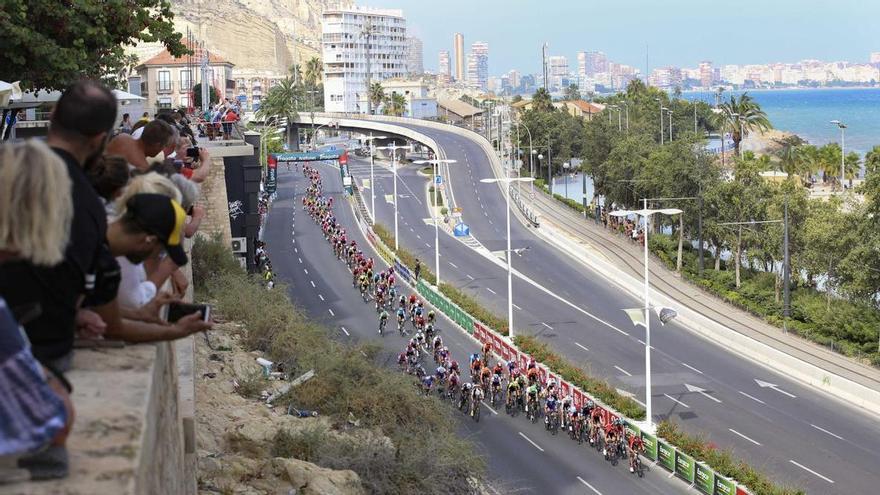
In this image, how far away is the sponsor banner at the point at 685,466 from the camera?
26062 millimetres

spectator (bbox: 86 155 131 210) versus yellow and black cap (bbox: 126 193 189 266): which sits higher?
spectator (bbox: 86 155 131 210)

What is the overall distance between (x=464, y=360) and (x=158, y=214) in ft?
109

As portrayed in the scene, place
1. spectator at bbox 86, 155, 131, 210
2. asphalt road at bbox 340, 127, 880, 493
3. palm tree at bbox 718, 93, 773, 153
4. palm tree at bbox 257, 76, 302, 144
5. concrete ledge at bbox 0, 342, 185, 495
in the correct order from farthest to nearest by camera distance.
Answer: palm tree at bbox 257, 76, 302, 144 → palm tree at bbox 718, 93, 773, 153 → asphalt road at bbox 340, 127, 880, 493 → spectator at bbox 86, 155, 131, 210 → concrete ledge at bbox 0, 342, 185, 495

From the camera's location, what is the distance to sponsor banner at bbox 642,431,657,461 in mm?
27766

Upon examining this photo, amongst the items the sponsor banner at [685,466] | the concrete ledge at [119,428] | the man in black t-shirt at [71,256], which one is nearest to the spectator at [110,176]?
the man in black t-shirt at [71,256]

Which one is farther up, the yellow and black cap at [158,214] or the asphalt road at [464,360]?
the yellow and black cap at [158,214]

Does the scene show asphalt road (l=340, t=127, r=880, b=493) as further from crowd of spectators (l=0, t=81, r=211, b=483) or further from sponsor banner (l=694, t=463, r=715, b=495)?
crowd of spectators (l=0, t=81, r=211, b=483)

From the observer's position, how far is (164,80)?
4122 inches

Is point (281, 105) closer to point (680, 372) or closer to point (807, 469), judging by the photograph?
point (680, 372)

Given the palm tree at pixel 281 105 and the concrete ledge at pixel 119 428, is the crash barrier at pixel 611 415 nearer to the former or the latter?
the concrete ledge at pixel 119 428

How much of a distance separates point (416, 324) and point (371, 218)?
31890 mm

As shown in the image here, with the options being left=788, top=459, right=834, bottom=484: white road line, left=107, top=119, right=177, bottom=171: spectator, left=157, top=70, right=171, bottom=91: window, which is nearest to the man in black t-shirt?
left=107, top=119, right=177, bottom=171: spectator

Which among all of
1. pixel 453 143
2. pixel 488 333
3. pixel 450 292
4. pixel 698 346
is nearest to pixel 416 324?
pixel 488 333

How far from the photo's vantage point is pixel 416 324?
41750 millimetres
